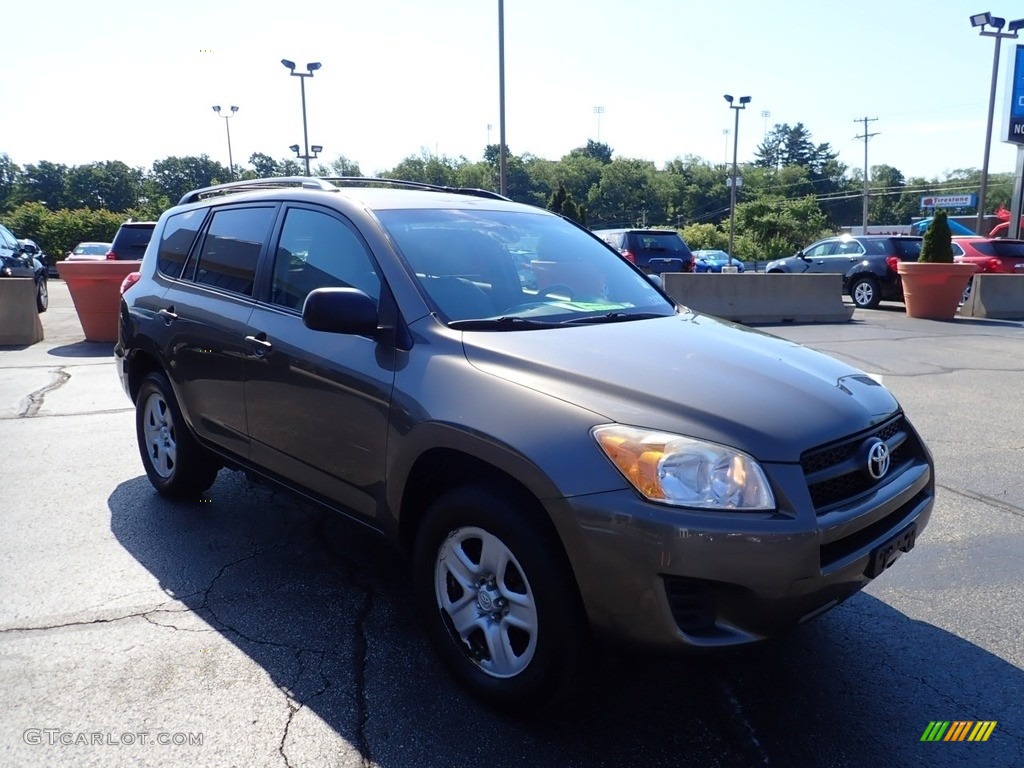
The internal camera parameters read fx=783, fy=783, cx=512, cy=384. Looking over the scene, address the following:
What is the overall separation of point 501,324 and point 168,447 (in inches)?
105

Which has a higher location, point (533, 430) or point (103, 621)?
point (533, 430)

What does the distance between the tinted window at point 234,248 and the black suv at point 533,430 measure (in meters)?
0.02

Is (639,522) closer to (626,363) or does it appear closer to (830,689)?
(626,363)

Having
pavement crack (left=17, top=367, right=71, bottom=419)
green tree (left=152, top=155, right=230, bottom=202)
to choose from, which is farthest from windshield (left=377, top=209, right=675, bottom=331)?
green tree (left=152, top=155, right=230, bottom=202)

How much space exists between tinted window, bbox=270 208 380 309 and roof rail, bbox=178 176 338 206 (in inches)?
9.6

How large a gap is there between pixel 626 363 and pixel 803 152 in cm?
13800

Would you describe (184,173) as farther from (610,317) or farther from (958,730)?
(958,730)

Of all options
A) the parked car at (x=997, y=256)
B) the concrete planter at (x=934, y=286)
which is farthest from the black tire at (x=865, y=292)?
the concrete planter at (x=934, y=286)

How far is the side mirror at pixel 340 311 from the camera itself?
2.89m

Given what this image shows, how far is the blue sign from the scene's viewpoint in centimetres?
2380

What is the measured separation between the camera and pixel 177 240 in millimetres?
4789

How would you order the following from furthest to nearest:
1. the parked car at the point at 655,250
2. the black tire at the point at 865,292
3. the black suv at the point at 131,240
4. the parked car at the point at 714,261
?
the parked car at the point at 714,261, the black tire at the point at 865,292, the parked car at the point at 655,250, the black suv at the point at 131,240

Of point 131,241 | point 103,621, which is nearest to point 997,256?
point 131,241

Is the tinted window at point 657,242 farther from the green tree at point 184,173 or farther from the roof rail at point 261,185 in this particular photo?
the green tree at point 184,173
